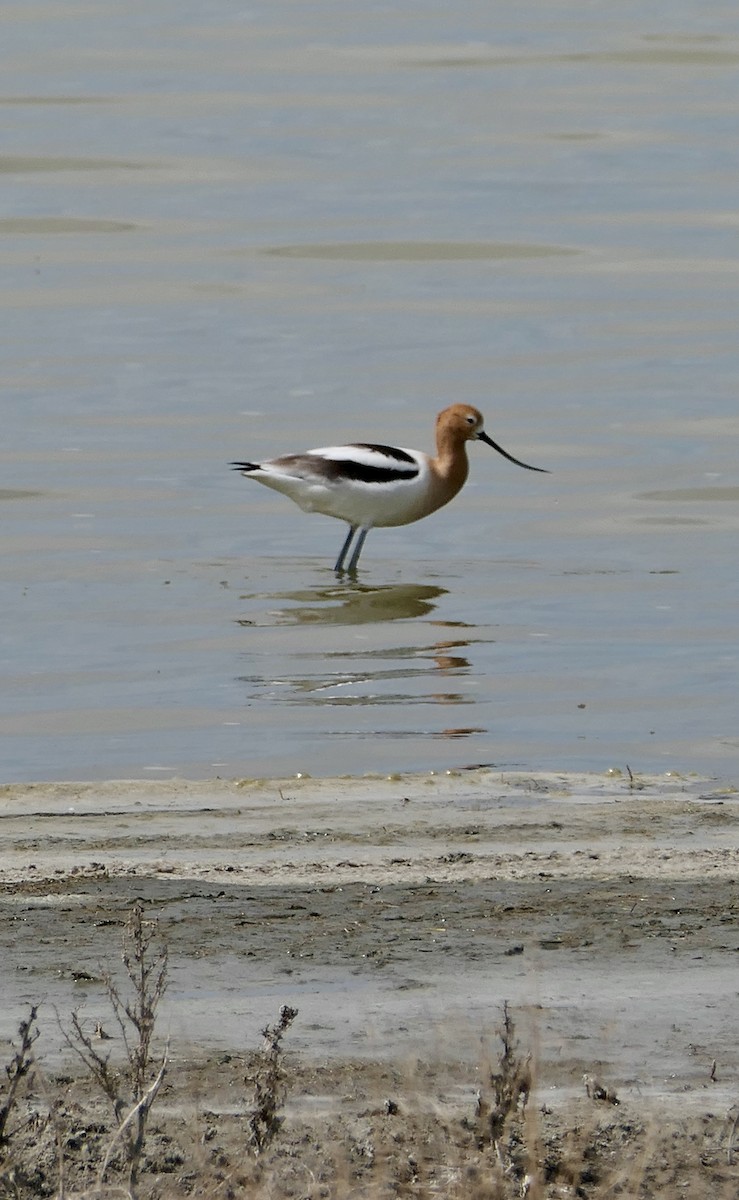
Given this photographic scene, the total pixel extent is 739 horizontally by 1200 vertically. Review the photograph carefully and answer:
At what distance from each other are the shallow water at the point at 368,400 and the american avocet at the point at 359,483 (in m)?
0.33

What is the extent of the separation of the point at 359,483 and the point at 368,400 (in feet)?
16.4

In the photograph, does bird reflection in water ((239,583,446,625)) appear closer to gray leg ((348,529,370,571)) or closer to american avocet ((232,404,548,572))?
gray leg ((348,529,370,571))

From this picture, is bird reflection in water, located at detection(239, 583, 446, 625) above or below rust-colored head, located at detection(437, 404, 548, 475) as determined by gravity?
below

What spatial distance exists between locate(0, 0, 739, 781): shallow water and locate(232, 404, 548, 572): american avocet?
33cm

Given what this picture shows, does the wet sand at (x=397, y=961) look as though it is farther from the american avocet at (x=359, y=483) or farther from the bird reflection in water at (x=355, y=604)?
the american avocet at (x=359, y=483)

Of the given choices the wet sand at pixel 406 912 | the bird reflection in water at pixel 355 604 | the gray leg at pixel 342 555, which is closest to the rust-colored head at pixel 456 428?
the gray leg at pixel 342 555

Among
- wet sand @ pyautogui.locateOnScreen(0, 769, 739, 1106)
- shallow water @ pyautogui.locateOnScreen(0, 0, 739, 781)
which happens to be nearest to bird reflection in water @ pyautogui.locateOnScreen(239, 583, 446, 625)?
shallow water @ pyautogui.locateOnScreen(0, 0, 739, 781)

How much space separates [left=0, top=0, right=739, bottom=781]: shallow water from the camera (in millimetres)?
9797

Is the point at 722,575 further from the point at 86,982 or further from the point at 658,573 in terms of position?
the point at 86,982

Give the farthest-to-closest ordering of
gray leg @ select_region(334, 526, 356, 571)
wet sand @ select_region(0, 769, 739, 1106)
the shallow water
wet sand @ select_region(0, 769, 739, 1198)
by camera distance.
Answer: gray leg @ select_region(334, 526, 356, 571) < the shallow water < wet sand @ select_region(0, 769, 739, 1106) < wet sand @ select_region(0, 769, 739, 1198)

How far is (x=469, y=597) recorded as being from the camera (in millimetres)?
12461

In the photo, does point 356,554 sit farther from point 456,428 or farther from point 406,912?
point 406,912

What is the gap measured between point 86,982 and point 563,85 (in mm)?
32424

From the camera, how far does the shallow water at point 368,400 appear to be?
980 centimetres
